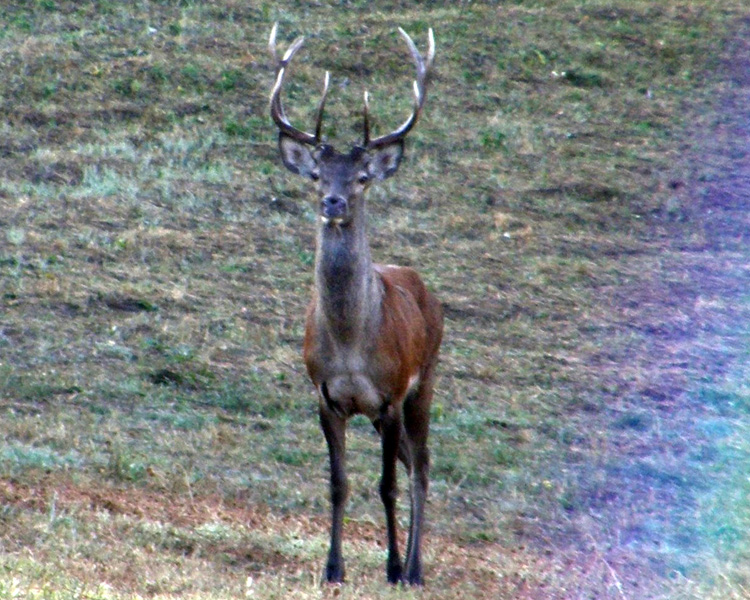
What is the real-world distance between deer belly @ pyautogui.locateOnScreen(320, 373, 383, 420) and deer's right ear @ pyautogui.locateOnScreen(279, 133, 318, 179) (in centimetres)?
131

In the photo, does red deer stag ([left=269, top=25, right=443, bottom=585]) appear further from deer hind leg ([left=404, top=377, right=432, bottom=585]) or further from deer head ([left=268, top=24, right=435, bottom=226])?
deer hind leg ([left=404, top=377, right=432, bottom=585])

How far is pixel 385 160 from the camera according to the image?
8.60m

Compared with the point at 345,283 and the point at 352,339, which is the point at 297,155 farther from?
the point at 352,339

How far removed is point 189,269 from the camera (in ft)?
49.1

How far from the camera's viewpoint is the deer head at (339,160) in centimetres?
Answer: 806

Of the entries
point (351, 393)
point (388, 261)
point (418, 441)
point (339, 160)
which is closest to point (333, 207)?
point (339, 160)

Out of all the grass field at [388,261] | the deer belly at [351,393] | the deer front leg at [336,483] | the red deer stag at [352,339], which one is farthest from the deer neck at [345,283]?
the grass field at [388,261]

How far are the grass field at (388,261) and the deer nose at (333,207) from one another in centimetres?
196

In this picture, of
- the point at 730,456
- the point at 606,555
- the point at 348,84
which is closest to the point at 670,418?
the point at 730,456

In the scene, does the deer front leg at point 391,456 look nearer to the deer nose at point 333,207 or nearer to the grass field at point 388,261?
the grass field at point 388,261

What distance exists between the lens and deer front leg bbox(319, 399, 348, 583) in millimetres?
7832

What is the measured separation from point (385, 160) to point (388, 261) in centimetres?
744

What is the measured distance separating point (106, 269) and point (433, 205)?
5.10 meters

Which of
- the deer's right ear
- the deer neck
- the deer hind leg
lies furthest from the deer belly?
the deer's right ear
